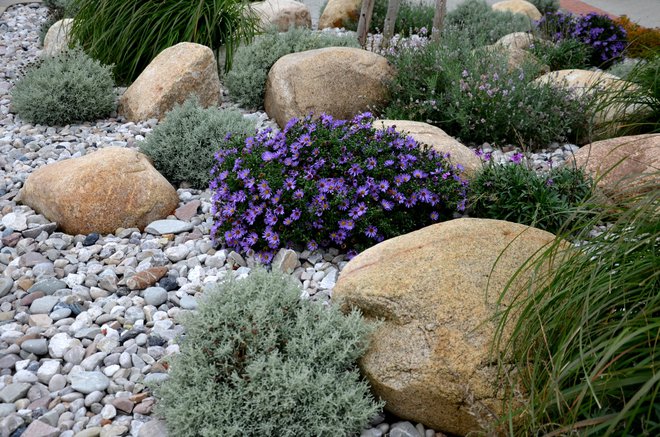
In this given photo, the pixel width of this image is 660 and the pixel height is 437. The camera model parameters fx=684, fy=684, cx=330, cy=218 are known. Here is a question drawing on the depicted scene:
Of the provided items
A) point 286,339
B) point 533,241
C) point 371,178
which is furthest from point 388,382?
point 371,178

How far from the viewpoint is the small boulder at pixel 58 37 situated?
7.83 meters

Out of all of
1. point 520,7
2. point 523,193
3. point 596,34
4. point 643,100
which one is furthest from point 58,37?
point 520,7

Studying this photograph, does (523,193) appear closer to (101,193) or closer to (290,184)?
(290,184)

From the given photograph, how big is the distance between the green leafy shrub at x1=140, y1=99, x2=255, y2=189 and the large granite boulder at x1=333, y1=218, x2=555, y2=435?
2.23 metres

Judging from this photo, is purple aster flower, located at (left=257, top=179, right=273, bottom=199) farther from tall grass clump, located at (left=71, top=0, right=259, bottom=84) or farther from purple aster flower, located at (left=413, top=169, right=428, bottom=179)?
tall grass clump, located at (left=71, top=0, right=259, bottom=84)

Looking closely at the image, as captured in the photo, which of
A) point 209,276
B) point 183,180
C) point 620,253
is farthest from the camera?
point 183,180

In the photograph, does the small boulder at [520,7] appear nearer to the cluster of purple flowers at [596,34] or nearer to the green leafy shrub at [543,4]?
the green leafy shrub at [543,4]

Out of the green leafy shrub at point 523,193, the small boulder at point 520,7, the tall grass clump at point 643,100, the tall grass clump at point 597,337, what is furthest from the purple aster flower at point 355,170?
the small boulder at point 520,7

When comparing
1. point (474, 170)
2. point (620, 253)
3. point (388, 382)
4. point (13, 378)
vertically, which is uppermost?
point (620, 253)

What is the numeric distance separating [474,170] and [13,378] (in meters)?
2.97

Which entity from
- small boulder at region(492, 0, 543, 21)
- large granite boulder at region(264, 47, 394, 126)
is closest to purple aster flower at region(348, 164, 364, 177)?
large granite boulder at region(264, 47, 394, 126)

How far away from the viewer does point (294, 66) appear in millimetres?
6082

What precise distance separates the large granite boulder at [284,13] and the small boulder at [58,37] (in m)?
2.66

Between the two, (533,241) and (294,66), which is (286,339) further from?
(294,66)
